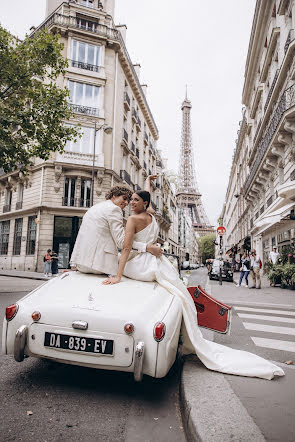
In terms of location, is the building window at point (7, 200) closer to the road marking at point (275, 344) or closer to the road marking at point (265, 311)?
the road marking at point (265, 311)

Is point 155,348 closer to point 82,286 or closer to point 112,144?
point 82,286

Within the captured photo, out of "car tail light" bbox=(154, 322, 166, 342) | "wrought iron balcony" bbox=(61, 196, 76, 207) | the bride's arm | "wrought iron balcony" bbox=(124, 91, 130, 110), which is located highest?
"wrought iron balcony" bbox=(124, 91, 130, 110)

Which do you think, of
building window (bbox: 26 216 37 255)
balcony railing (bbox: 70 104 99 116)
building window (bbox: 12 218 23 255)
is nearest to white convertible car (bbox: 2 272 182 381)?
building window (bbox: 26 216 37 255)

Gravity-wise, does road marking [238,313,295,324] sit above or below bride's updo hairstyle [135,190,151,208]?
below

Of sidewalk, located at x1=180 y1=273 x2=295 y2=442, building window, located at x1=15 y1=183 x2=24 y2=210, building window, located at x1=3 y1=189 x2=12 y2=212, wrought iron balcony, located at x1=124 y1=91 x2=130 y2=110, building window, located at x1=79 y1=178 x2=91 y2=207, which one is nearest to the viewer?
sidewalk, located at x1=180 y1=273 x2=295 y2=442

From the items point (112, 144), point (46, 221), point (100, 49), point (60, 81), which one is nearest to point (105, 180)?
point (112, 144)

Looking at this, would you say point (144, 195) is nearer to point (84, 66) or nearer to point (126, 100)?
point (84, 66)

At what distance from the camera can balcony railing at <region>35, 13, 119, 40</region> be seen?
24812 millimetres

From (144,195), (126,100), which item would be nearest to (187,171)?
(126,100)

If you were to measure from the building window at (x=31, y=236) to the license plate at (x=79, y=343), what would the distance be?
23028 mm

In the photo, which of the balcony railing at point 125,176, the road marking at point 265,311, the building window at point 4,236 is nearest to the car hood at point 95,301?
the road marking at point 265,311

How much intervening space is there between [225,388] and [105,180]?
903 inches

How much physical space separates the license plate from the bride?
2.12 feet

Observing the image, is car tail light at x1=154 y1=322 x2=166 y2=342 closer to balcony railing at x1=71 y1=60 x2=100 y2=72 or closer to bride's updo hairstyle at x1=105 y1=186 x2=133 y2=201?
bride's updo hairstyle at x1=105 y1=186 x2=133 y2=201
